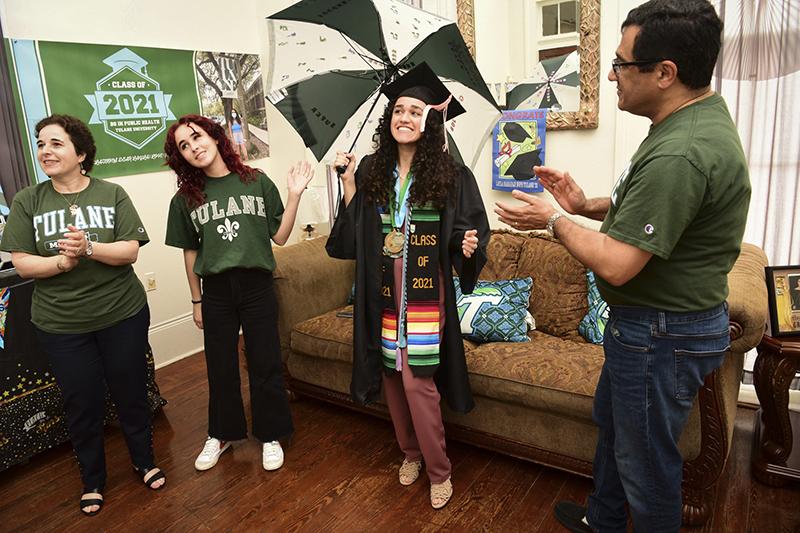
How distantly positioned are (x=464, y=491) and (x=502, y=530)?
0.26m

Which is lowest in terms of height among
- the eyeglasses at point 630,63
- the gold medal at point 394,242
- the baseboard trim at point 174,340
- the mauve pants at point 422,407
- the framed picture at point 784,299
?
the baseboard trim at point 174,340

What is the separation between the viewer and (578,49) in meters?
2.84

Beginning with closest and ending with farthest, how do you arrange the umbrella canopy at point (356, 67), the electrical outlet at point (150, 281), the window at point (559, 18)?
the umbrella canopy at point (356, 67)
the window at point (559, 18)
the electrical outlet at point (150, 281)

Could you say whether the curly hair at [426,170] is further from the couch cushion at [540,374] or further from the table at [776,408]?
the table at [776,408]

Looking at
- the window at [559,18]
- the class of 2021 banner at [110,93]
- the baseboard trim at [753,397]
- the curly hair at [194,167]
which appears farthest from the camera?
the class of 2021 banner at [110,93]

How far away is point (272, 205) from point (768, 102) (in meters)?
2.17

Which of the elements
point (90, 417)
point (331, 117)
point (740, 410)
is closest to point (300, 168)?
point (331, 117)

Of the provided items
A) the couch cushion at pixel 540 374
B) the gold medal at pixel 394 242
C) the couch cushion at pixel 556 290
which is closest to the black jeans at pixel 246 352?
the gold medal at pixel 394 242

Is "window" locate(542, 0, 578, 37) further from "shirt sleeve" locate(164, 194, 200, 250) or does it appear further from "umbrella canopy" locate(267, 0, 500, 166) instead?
"shirt sleeve" locate(164, 194, 200, 250)

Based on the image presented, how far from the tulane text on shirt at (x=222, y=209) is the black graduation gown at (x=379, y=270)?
0.38 m

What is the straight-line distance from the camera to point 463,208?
2080 mm

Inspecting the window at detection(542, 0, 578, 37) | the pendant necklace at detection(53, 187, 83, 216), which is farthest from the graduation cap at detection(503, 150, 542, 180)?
the pendant necklace at detection(53, 187, 83, 216)

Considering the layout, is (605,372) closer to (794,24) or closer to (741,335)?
(741,335)

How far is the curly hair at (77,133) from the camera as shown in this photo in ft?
6.91
